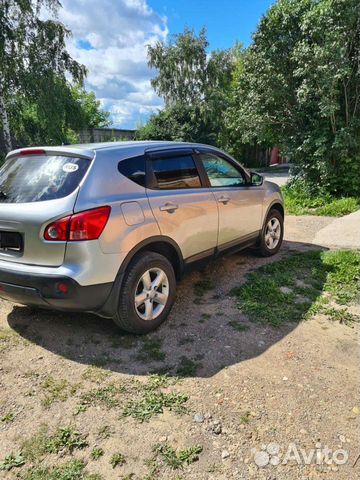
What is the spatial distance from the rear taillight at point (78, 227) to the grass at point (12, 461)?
1426 millimetres

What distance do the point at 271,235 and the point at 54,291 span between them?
354cm

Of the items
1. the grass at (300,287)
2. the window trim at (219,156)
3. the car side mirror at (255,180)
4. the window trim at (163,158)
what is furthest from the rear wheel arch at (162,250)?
the car side mirror at (255,180)

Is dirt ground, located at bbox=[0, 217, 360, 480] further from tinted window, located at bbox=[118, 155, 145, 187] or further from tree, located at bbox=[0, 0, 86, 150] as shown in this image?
tree, located at bbox=[0, 0, 86, 150]

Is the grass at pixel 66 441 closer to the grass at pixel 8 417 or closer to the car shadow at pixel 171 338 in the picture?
the grass at pixel 8 417

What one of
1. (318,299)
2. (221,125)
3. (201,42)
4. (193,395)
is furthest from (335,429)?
(201,42)

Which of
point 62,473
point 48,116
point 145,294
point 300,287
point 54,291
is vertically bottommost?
point 62,473

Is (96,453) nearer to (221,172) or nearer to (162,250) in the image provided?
(162,250)

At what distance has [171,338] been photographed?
11.0 feet

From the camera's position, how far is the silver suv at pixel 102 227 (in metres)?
2.87

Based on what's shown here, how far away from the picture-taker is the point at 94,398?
2615mm

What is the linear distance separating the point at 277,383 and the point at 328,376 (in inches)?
16.2

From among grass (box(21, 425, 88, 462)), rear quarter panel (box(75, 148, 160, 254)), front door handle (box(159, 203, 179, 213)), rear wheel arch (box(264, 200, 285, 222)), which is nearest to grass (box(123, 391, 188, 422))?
grass (box(21, 425, 88, 462))

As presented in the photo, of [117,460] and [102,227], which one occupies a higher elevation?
[102,227]

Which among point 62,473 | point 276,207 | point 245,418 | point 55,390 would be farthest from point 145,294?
point 276,207
